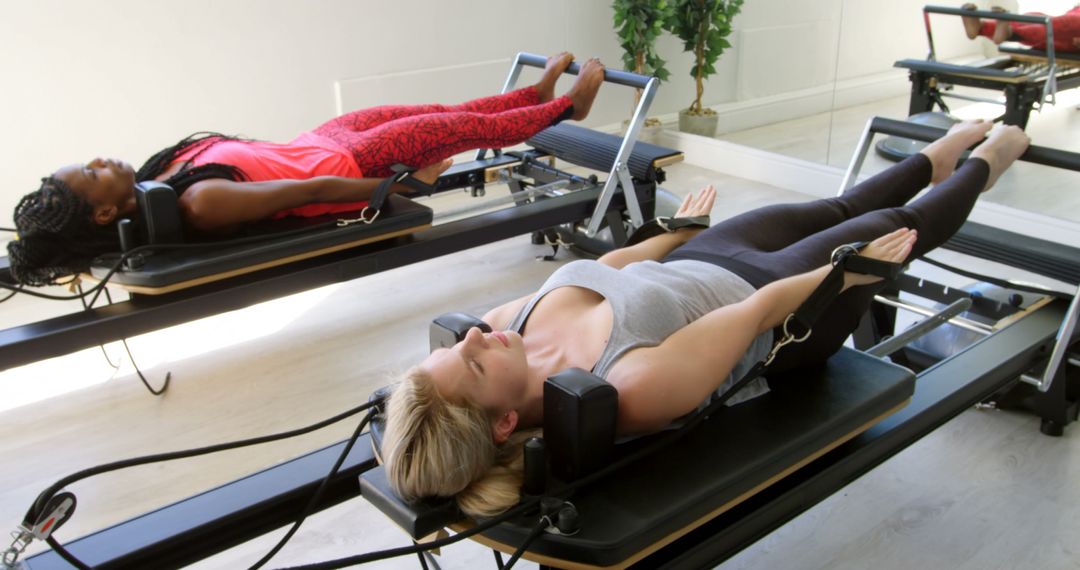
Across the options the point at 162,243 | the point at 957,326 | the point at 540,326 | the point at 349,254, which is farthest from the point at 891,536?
the point at 162,243

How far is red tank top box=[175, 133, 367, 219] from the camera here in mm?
Answer: 2508

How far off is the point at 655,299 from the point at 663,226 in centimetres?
44

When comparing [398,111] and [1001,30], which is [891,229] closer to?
[398,111]

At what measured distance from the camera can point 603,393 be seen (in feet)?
4.25

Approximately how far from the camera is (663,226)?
199 cm

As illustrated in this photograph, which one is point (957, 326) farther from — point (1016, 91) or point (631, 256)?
point (1016, 91)

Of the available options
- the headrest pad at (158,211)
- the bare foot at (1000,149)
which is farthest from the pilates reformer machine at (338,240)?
the bare foot at (1000,149)

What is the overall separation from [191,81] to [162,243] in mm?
1788

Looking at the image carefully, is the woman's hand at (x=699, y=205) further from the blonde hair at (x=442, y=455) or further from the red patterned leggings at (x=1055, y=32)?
the red patterned leggings at (x=1055, y=32)

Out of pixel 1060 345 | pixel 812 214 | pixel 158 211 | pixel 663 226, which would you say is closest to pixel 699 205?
pixel 663 226

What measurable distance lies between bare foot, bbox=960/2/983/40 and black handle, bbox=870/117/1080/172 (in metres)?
1.66

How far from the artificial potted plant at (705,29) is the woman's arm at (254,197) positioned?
2.69 m

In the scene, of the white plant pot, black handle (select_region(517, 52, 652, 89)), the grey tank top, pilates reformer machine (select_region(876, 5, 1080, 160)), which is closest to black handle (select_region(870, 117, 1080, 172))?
black handle (select_region(517, 52, 652, 89))

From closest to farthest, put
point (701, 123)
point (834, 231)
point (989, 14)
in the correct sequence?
point (834, 231) → point (989, 14) → point (701, 123)
